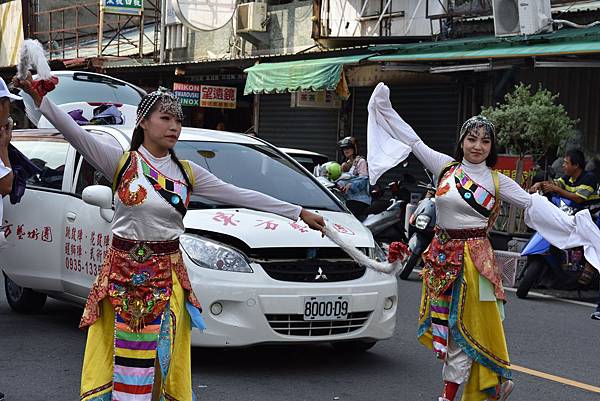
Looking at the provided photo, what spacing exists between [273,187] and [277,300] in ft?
4.48

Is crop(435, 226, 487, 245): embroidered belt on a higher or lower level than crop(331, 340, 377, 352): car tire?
higher

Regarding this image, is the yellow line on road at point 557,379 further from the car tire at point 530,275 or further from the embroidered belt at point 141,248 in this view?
the car tire at point 530,275

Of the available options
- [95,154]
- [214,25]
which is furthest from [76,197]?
[214,25]

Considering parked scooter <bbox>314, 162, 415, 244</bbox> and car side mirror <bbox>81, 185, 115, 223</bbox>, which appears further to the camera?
parked scooter <bbox>314, 162, 415, 244</bbox>

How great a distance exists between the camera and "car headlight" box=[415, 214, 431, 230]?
40.2 feet

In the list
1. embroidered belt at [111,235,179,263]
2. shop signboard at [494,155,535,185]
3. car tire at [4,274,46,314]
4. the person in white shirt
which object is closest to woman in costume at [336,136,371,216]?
shop signboard at [494,155,535,185]

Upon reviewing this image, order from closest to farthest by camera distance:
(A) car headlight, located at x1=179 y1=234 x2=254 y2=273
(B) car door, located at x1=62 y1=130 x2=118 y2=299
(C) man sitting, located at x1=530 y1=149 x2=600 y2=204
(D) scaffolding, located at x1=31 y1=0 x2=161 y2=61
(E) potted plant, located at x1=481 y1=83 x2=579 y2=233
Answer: (A) car headlight, located at x1=179 y1=234 x2=254 y2=273
(B) car door, located at x1=62 y1=130 x2=118 y2=299
(C) man sitting, located at x1=530 y1=149 x2=600 y2=204
(E) potted plant, located at x1=481 y1=83 x2=579 y2=233
(D) scaffolding, located at x1=31 y1=0 x2=161 y2=61

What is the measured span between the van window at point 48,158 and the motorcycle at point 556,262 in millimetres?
5232

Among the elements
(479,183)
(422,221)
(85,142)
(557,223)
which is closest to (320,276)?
(479,183)

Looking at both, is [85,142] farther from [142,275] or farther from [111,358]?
[111,358]

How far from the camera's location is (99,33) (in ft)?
85.1

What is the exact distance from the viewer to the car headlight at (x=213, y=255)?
6.54 meters

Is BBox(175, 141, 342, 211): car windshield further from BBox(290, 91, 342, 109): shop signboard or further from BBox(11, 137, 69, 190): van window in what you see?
BBox(290, 91, 342, 109): shop signboard

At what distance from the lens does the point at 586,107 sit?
15.1 meters
